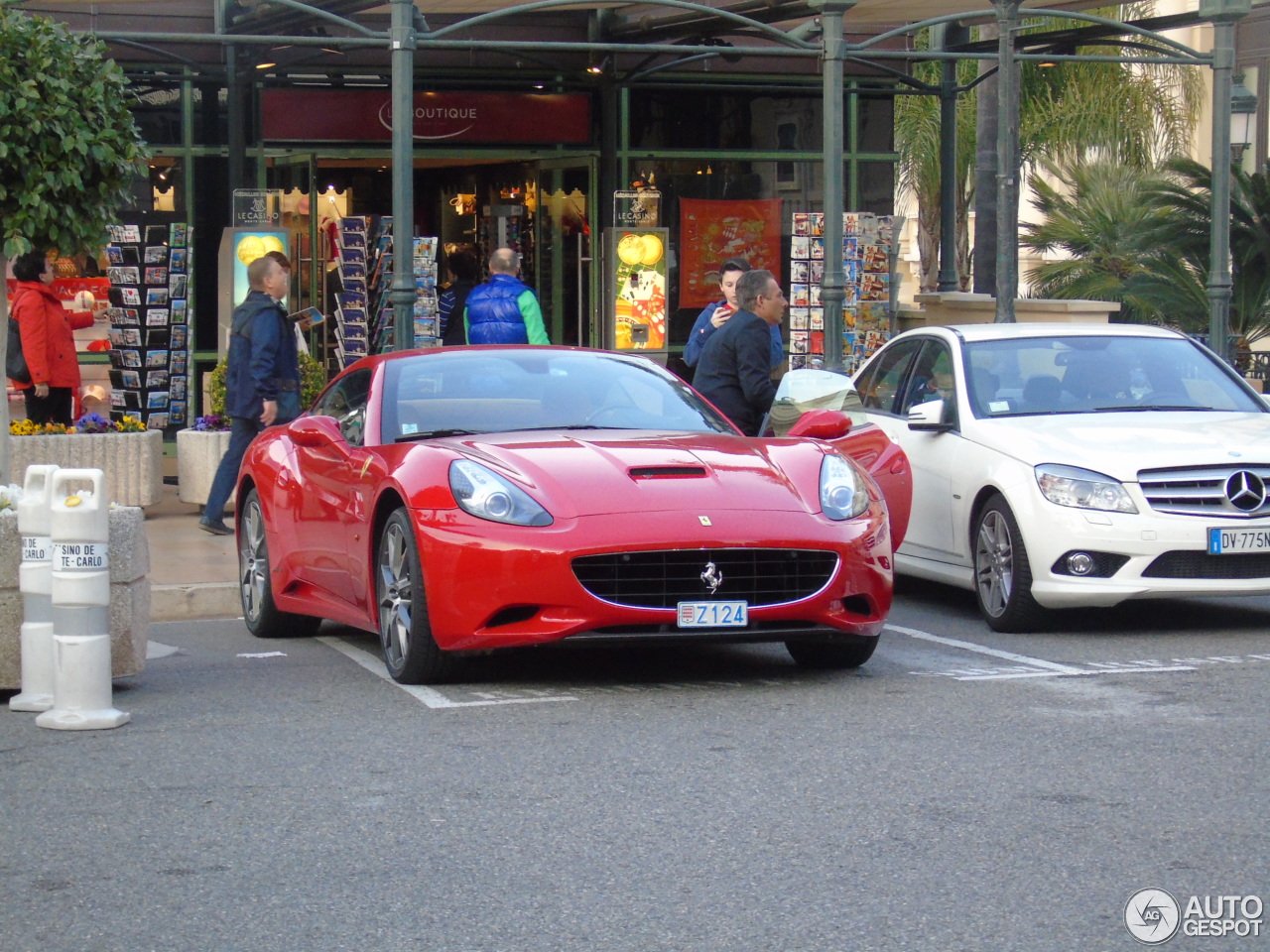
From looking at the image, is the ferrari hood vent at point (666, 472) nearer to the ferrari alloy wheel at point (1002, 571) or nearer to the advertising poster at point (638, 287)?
the ferrari alloy wheel at point (1002, 571)

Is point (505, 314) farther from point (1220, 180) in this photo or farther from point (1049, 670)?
point (1049, 670)

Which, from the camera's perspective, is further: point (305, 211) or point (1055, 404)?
point (305, 211)

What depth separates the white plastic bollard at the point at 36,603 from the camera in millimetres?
7059

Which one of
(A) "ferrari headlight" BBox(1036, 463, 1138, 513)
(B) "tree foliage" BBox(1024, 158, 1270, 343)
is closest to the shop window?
(B) "tree foliage" BBox(1024, 158, 1270, 343)

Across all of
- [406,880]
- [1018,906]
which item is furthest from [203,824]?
[1018,906]

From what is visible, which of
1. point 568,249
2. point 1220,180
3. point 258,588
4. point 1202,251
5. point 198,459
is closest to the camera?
point 258,588

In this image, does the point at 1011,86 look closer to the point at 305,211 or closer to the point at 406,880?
the point at 305,211

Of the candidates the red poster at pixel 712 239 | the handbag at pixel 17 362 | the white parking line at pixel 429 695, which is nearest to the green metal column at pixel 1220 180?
the red poster at pixel 712 239

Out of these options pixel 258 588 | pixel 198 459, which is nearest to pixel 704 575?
pixel 258 588

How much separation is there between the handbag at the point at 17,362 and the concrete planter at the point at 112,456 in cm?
120

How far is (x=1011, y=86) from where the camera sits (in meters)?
15.1

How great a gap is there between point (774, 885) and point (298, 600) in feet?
15.2

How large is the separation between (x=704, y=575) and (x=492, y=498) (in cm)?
86

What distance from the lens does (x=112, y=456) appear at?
13438 millimetres
